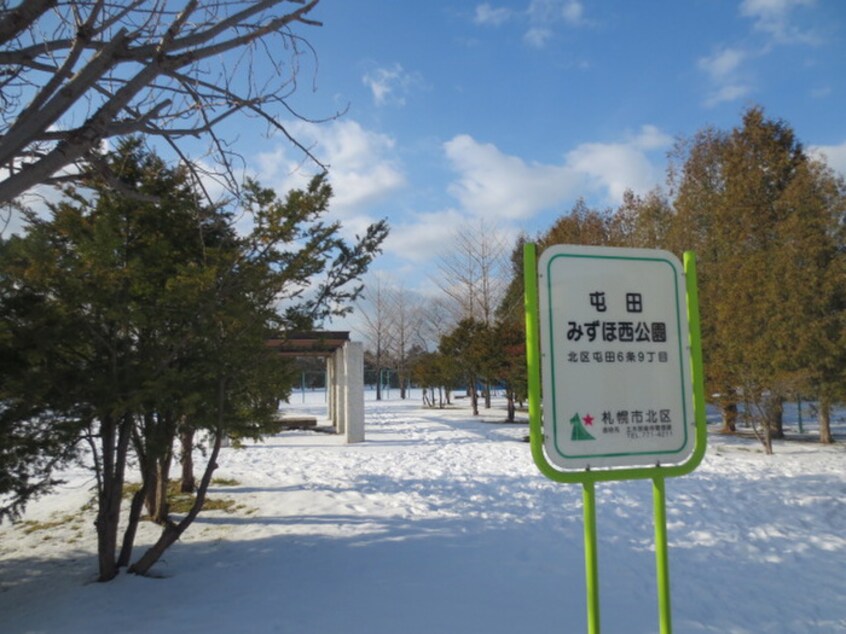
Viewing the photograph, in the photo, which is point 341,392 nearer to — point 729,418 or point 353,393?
point 353,393

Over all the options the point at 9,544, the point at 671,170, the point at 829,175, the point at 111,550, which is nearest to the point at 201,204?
the point at 111,550

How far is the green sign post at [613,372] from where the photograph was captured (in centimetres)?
234

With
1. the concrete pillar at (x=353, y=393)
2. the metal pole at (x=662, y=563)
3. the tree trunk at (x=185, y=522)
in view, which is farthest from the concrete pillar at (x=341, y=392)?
the metal pole at (x=662, y=563)

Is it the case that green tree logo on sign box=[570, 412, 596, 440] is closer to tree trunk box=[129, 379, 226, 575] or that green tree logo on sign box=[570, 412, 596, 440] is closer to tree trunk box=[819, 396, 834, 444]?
tree trunk box=[129, 379, 226, 575]

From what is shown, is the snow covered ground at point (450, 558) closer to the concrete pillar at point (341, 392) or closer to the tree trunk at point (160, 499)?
the tree trunk at point (160, 499)

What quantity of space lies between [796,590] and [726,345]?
821cm

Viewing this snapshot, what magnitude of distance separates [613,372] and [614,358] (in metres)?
0.06

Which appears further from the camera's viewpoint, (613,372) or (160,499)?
(160,499)

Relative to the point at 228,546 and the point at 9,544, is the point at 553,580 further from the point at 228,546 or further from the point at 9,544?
the point at 9,544

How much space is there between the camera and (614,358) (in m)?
2.45

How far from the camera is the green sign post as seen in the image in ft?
7.66

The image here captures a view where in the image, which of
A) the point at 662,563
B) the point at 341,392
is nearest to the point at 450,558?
the point at 662,563

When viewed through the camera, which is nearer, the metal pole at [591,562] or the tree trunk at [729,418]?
the metal pole at [591,562]

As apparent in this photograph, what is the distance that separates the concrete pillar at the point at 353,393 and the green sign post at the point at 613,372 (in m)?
12.6
